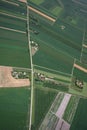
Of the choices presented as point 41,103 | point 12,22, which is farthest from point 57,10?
point 41,103

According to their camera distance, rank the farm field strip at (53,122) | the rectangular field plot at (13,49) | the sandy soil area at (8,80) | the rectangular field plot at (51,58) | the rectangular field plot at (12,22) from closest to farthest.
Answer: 1. the farm field strip at (53,122)
2. the sandy soil area at (8,80)
3. the rectangular field plot at (13,49)
4. the rectangular field plot at (51,58)
5. the rectangular field plot at (12,22)

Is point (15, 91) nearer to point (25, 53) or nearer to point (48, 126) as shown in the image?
point (48, 126)

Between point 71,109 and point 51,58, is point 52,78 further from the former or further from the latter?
point 71,109

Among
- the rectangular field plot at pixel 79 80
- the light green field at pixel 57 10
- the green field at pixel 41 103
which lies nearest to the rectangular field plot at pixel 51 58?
the rectangular field plot at pixel 79 80

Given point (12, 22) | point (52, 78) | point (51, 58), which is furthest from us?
point (12, 22)

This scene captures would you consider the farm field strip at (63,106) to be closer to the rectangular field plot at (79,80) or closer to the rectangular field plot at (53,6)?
the rectangular field plot at (79,80)

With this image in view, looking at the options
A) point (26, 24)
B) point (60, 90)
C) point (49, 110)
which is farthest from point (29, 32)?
point (49, 110)
